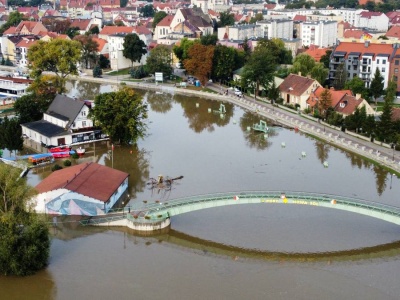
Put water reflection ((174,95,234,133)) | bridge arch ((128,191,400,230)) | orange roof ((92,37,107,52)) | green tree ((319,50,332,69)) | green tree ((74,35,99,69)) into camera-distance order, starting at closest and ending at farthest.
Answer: bridge arch ((128,191,400,230)), water reflection ((174,95,234,133)), green tree ((319,50,332,69)), green tree ((74,35,99,69)), orange roof ((92,37,107,52))

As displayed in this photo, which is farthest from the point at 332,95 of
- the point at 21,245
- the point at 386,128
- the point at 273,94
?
the point at 21,245

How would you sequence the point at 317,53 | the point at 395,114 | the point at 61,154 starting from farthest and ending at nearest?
the point at 317,53, the point at 395,114, the point at 61,154

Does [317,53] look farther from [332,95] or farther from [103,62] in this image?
[103,62]

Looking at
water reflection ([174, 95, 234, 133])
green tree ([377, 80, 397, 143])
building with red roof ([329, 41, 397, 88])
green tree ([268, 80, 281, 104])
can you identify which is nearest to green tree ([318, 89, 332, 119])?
green tree ([268, 80, 281, 104])

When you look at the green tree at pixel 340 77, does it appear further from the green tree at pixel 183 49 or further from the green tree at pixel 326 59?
the green tree at pixel 183 49

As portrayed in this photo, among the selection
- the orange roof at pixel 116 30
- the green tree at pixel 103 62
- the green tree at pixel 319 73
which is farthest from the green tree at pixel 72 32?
the green tree at pixel 319 73

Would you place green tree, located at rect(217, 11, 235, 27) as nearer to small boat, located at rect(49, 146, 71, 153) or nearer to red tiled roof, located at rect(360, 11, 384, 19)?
red tiled roof, located at rect(360, 11, 384, 19)
